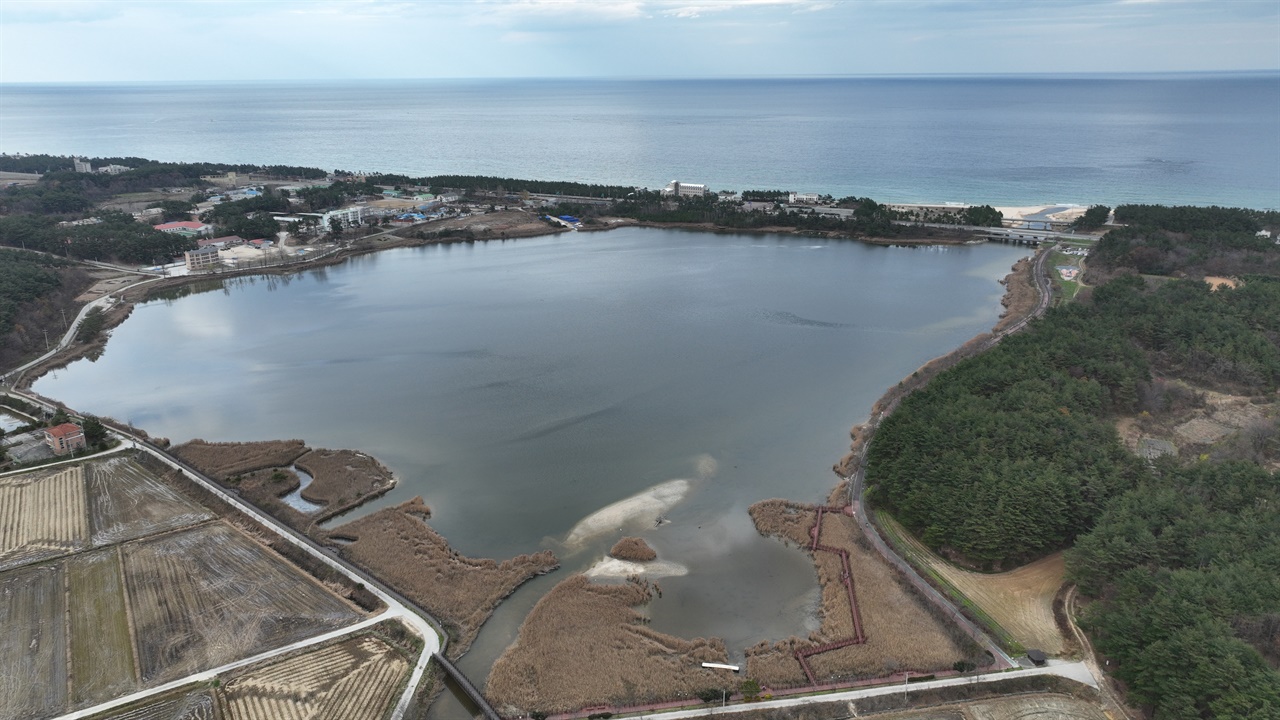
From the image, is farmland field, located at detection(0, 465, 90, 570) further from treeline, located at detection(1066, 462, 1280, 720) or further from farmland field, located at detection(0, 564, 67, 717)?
treeline, located at detection(1066, 462, 1280, 720)

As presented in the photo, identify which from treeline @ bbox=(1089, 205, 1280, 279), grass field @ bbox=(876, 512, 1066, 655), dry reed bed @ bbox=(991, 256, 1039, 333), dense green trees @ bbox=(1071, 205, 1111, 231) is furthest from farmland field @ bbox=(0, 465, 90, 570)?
dense green trees @ bbox=(1071, 205, 1111, 231)

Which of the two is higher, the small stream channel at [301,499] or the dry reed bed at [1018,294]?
the dry reed bed at [1018,294]

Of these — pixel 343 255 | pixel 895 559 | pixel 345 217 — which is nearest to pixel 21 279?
pixel 343 255

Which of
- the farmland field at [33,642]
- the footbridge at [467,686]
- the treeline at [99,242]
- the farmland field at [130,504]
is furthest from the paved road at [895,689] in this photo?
the treeline at [99,242]

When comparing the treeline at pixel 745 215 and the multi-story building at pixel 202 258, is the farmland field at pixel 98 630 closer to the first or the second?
the multi-story building at pixel 202 258

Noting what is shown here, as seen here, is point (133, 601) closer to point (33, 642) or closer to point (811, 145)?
point (33, 642)
